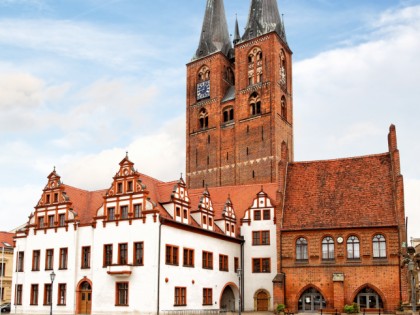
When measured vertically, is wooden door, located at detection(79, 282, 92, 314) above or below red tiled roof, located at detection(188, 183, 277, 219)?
below

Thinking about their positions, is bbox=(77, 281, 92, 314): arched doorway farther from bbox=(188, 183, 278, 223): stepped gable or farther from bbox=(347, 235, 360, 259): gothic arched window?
bbox=(347, 235, 360, 259): gothic arched window

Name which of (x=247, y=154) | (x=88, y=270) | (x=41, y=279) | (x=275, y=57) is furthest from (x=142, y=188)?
(x=275, y=57)

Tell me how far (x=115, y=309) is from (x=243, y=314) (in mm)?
12164

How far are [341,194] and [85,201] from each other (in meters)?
23.1

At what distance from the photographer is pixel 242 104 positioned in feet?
263

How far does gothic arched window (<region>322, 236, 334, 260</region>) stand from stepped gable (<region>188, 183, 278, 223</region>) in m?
8.20

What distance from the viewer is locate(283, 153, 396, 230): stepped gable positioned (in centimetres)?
5031

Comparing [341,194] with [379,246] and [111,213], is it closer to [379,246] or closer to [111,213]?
[379,246]

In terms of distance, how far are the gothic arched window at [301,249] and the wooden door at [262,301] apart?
18.7 ft

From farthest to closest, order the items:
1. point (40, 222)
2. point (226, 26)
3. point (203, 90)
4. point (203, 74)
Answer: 1. point (226, 26)
2. point (203, 74)
3. point (203, 90)
4. point (40, 222)

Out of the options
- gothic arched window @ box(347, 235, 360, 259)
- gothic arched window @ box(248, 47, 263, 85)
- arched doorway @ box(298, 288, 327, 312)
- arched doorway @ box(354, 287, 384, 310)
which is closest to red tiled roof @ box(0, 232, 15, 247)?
gothic arched window @ box(248, 47, 263, 85)

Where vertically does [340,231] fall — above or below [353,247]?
above

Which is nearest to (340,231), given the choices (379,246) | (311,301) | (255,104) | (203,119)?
(379,246)

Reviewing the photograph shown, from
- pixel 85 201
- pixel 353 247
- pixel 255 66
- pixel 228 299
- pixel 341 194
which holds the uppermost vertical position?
pixel 255 66
